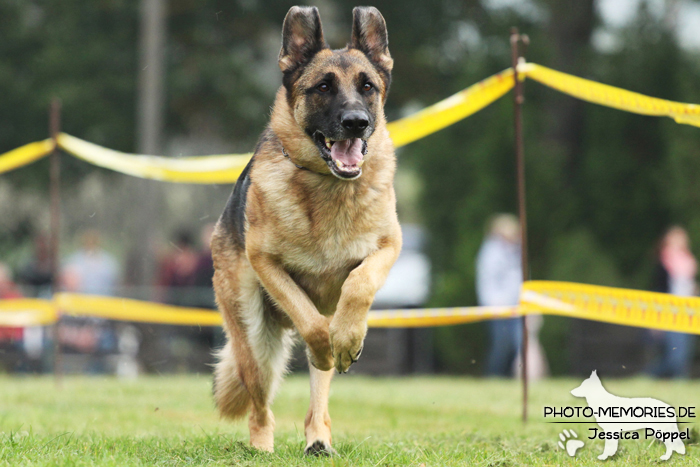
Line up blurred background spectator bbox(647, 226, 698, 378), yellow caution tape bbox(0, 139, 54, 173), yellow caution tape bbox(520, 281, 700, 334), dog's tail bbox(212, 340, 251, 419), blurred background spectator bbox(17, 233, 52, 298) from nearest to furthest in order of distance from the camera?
dog's tail bbox(212, 340, 251, 419), yellow caution tape bbox(520, 281, 700, 334), yellow caution tape bbox(0, 139, 54, 173), blurred background spectator bbox(647, 226, 698, 378), blurred background spectator bbox(17, 233, 52, 298)

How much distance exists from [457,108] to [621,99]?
1.35 metres

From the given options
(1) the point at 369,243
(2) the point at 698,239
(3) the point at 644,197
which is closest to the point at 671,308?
(1) the point at 369,243

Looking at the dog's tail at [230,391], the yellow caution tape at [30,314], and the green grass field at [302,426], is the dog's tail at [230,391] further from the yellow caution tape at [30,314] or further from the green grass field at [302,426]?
the yellow caution tape at [30,314]

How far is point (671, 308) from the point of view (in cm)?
547

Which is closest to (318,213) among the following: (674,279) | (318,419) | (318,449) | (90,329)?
(318,419)

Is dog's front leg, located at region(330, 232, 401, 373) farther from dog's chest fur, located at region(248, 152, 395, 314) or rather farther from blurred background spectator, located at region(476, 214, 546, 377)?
blurred background spectator, located at region(476, 214, 546, 377)

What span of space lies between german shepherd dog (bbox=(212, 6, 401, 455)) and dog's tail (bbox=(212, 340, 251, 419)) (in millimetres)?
57

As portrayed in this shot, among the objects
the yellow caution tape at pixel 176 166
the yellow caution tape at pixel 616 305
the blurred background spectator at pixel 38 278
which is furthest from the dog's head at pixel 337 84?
the blurred background spectator at pixel 38 278

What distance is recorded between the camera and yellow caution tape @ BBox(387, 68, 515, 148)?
6.32 meters

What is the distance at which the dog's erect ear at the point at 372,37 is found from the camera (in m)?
4.66

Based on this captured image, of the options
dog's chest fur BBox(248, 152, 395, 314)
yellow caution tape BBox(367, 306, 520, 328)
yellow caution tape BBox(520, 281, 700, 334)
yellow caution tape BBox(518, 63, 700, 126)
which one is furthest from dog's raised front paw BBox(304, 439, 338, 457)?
yellow caution tape BBox(518, 63, 700, 126)

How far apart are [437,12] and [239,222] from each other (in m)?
12.6

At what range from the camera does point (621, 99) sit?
18.0ft

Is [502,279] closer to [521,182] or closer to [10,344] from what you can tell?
[521,182]
